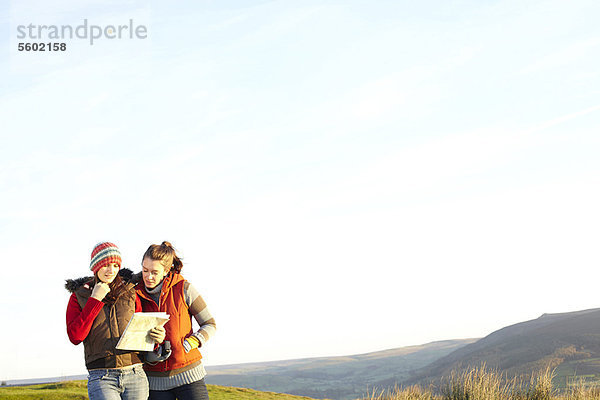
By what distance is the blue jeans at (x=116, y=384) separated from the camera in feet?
16.0

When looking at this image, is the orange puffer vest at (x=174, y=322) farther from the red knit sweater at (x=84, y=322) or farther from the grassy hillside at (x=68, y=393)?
the grassy hillside at (x=68, y=393)

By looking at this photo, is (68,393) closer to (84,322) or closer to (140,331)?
(84,322)

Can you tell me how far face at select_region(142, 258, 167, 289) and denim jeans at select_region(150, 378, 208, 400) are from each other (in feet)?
3.16

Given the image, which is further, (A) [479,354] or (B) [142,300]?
(A) [479,354]

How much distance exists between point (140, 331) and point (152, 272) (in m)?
0.60

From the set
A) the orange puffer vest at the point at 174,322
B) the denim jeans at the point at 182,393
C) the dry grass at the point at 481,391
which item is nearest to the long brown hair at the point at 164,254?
the orange puffer vest at the point at 174,322

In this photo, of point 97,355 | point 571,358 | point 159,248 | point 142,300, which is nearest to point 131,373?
point 97,355

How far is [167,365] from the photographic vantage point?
532cm

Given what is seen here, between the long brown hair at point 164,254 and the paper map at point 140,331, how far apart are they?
0.51m

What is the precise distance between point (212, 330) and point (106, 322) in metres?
0.98

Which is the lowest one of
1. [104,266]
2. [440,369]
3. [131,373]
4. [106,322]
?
[440,369]

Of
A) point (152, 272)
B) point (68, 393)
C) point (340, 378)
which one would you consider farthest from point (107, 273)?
point (340, 378)

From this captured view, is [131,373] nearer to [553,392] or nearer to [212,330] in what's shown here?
[212,330]

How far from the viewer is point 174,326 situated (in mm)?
5375
